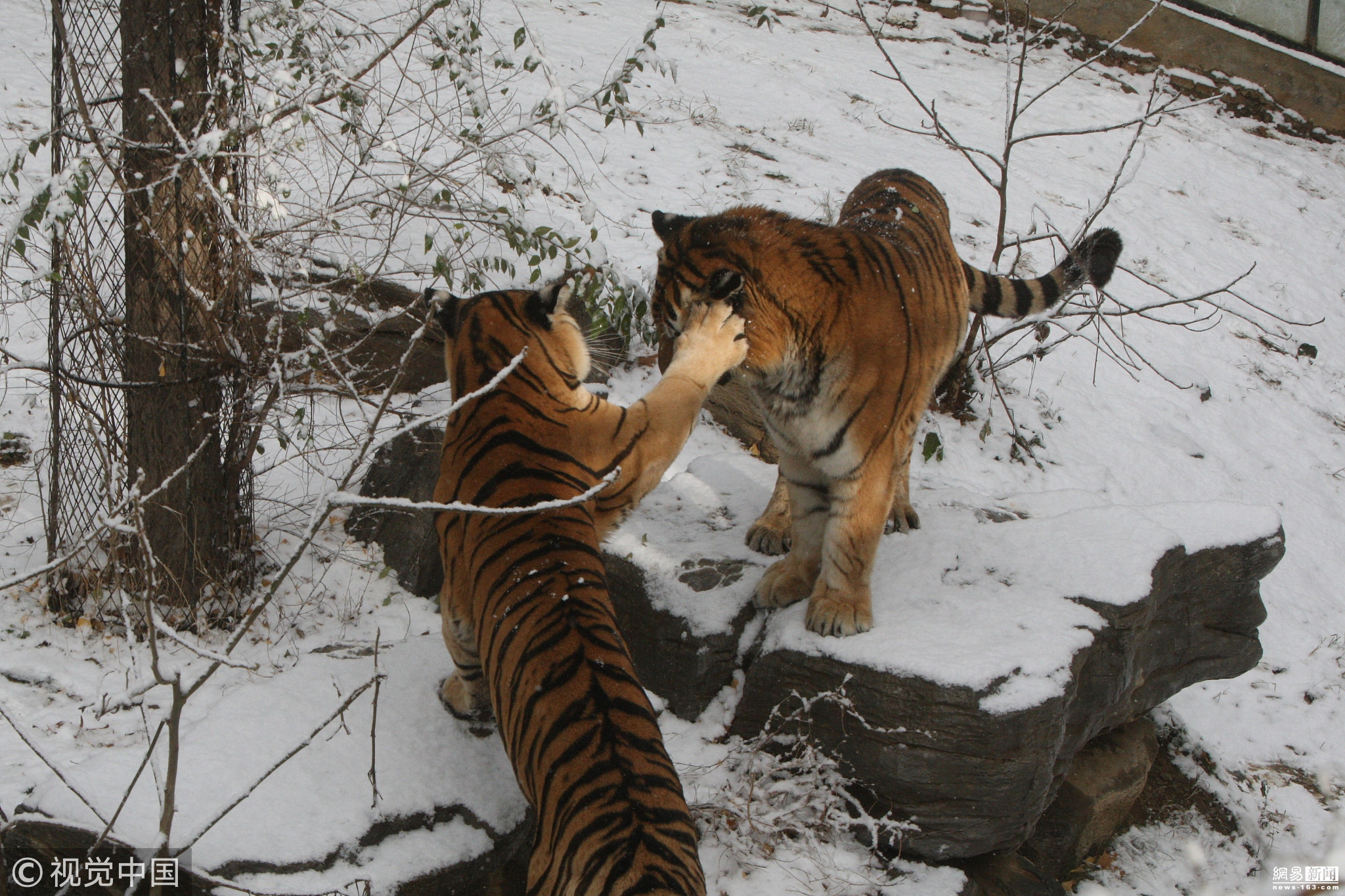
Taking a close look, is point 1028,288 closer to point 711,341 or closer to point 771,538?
point 771,538

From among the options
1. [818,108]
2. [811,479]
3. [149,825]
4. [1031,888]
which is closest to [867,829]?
[1031,888]

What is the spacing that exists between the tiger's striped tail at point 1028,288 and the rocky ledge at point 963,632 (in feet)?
2.91

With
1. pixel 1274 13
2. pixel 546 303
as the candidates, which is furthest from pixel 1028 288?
pixel 1274 13

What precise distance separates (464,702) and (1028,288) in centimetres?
272

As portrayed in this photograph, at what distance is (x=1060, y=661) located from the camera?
3273 millimetres

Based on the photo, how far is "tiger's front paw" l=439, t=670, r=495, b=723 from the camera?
3.22m

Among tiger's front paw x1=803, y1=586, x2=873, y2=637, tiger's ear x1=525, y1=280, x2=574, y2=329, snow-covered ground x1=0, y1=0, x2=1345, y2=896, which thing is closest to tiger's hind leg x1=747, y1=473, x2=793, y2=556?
tiger's front paw x1=803, y1=586, x2=873, y2=637

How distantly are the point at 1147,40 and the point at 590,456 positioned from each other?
427 inches

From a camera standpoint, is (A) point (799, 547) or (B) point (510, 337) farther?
(A) point (799, 547)

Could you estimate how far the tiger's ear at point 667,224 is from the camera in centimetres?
333

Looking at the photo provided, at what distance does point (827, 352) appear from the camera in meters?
3.07

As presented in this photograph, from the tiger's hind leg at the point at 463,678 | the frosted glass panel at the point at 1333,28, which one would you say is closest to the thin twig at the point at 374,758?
the tiger's hind leg at the point at 463,678

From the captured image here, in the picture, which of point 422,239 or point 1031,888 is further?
point 422,239

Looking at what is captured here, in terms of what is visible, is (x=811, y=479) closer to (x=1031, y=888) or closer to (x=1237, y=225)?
(x=1031, y=888)
